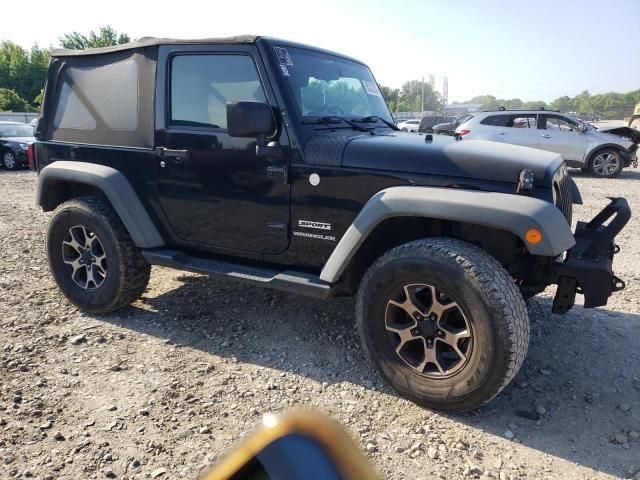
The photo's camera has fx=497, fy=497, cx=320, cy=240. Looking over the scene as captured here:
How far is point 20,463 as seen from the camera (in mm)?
2400

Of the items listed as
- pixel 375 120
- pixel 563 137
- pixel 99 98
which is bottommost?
pixel 375 120

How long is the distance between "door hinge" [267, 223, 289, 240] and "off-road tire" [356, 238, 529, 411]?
68cm

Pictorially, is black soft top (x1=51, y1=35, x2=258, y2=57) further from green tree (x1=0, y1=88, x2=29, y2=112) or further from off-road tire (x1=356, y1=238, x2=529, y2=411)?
green tree (x1=0, y1=88, x2=29, y2=112)

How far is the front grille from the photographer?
9.72ft

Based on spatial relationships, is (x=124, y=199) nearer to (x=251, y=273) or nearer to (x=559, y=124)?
(x=251, y=273)

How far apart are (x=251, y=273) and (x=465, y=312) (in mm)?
1484

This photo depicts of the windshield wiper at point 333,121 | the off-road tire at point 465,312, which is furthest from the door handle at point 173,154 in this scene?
the off-road tire at point 465,312

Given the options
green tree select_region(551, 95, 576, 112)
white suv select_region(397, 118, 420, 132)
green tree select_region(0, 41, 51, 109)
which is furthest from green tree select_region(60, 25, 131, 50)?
green tree select_region(551, 95, 576, 112)

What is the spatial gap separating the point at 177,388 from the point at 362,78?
2.79 meters

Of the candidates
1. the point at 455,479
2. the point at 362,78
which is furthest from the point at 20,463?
the point at 362,78

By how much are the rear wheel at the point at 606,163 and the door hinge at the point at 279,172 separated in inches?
447

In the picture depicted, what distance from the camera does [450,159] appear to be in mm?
2854

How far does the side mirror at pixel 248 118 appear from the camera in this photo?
2920 mm

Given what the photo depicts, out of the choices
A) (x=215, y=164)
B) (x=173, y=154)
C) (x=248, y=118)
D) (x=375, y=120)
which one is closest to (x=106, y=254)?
(x=173, y=154)
